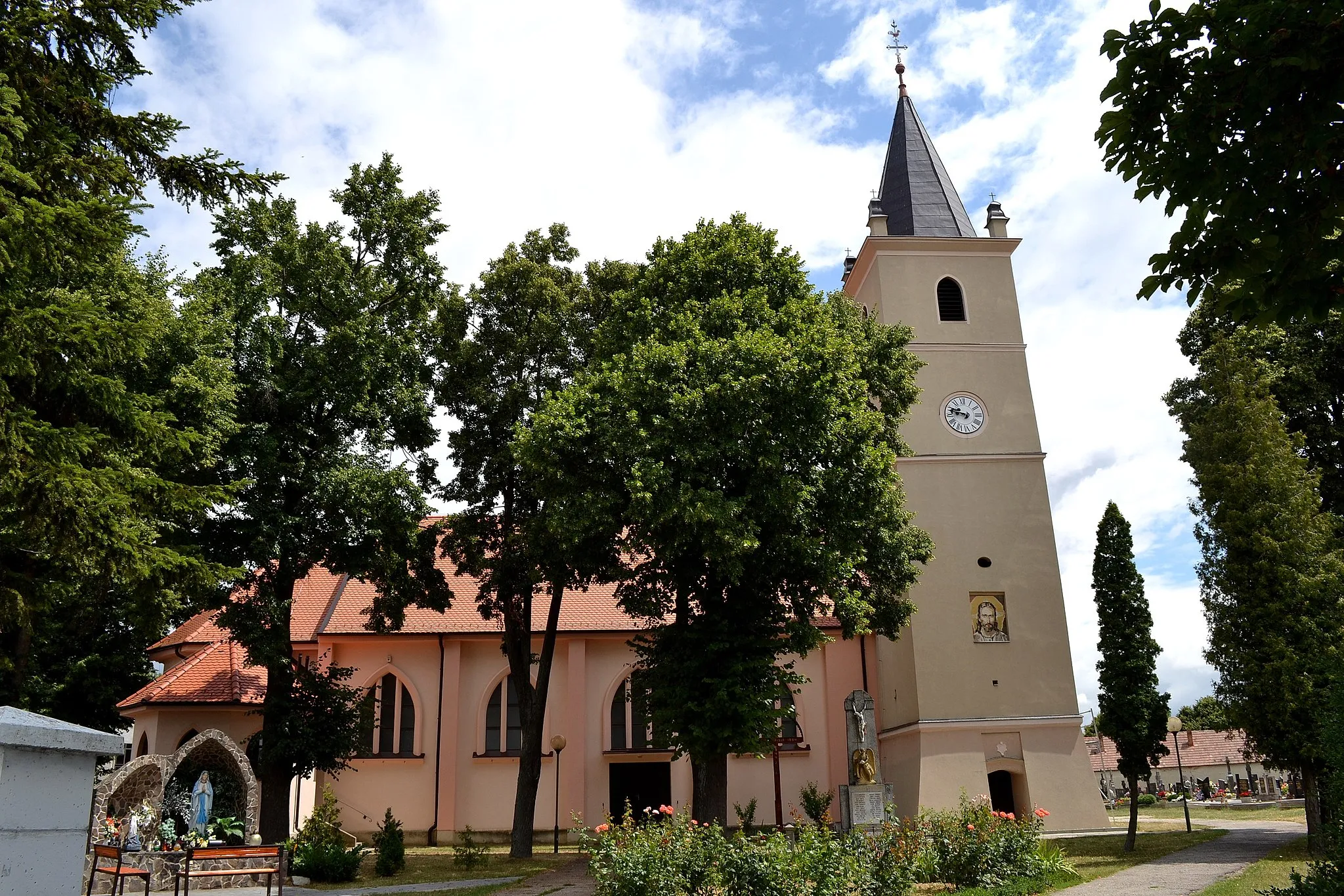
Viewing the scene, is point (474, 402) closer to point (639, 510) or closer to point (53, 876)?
point (639, 510)

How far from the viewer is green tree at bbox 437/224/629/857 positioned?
22766 mm

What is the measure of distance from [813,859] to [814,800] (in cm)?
1492

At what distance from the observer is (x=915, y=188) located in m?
31.2

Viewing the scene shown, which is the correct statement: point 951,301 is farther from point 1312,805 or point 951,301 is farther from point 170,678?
point 170,678

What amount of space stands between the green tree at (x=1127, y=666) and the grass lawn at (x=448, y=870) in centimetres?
1250

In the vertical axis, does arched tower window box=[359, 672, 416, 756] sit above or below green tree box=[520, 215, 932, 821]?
below

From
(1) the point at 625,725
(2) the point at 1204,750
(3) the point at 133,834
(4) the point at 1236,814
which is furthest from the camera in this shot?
(2) the point at 1204,750

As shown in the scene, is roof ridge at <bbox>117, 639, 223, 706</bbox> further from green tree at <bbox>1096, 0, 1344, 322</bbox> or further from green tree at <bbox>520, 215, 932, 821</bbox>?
green tree at <bbox>1096, 0, 1344, 322</bbox>

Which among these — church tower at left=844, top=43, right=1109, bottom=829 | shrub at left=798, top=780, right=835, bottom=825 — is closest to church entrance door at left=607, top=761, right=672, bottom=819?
shrub at left=798, top=780, right=835, bottom=825

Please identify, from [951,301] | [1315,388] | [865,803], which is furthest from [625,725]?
[1315,388]

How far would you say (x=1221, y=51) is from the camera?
19.9 ft

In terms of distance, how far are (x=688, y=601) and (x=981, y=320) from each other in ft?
48.8

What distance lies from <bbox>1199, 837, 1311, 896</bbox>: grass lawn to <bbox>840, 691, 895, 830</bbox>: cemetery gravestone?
649 cm

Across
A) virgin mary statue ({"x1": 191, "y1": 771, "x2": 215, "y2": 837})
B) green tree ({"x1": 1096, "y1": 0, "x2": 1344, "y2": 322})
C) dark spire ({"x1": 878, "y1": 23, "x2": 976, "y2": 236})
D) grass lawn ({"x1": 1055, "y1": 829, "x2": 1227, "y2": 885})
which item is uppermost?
dark spire ({"x1": 878, "y1": 23, "x2": 976, "y2": 236})
